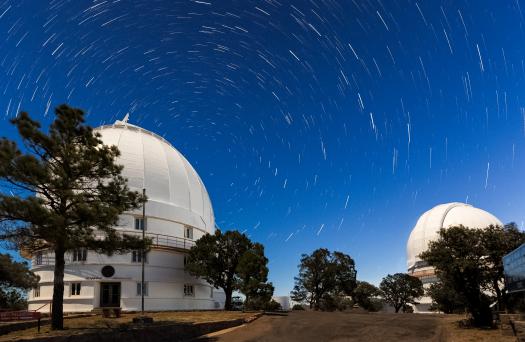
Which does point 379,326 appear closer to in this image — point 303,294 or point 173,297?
point 173,297

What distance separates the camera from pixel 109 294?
3331 centimetres

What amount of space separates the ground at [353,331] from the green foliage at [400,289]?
34868 millimetres

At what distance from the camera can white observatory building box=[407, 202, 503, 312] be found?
62.7 m

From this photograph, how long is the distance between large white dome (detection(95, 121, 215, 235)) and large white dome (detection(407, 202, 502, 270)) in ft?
129

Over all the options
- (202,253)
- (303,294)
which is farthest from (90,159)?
(303,294)

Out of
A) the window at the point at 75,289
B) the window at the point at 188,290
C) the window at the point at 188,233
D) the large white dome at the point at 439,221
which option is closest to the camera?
the window at the point at 75,289

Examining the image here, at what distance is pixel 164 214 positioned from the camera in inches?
1486

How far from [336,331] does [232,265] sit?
58.1 feet

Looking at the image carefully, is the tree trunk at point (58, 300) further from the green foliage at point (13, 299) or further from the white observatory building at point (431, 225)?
the white observatory building at point (431, 225)

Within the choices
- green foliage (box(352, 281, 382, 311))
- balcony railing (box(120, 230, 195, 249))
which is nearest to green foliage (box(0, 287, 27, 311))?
balcony railing (box(120, 230, 195, 249))

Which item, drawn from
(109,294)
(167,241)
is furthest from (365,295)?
(109,294)

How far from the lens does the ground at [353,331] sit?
689 inches

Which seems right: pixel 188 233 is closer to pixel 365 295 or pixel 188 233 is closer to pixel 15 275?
pixel 15 275

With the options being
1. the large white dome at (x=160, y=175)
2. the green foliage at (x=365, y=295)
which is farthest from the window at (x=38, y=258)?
the green foliage at (x=365, y=295)
